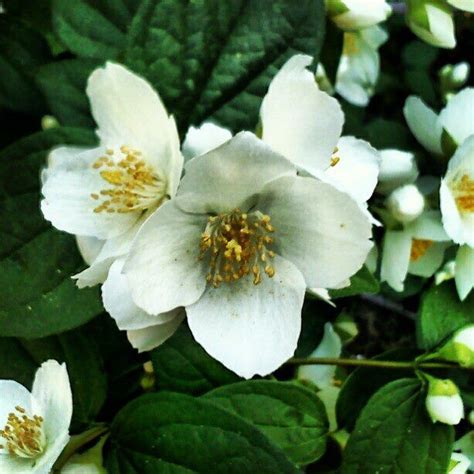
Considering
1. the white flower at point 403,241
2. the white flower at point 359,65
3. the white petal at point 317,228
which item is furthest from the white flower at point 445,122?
the white petal at point 317,228

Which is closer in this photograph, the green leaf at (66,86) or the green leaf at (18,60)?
the green leaf at (66,86)

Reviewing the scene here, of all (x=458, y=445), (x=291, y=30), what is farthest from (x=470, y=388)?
(x=291, y=30)

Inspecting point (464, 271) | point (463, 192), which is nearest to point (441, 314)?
point (464, 271)

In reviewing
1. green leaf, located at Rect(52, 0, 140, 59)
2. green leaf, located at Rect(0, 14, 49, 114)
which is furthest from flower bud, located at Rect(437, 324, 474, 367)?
green leaf, located at Rect(0, 14, 49, 114)

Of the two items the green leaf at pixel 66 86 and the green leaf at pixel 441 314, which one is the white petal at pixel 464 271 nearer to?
the green leaf at pixel 441 314

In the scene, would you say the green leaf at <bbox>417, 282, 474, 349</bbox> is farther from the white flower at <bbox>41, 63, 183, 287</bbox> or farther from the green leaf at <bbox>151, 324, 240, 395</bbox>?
the white flower at <bbox>41, 63, 183, 287</bbox>

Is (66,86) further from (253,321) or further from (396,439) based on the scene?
(396,439)
